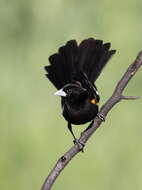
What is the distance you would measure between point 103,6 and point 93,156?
1567mm

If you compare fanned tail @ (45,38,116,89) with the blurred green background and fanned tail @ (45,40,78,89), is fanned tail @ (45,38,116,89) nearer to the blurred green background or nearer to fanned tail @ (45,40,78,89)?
fanned tail @ (45,40,78,89)

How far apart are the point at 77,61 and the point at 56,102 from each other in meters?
1.90

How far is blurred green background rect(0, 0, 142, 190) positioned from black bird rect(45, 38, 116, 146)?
1724 mm

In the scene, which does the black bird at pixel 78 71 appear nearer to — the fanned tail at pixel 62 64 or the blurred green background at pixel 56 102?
the fanned tail at pixel 62 64

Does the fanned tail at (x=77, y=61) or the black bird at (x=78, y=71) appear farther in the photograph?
the fanned tail at (x=77, y=61)

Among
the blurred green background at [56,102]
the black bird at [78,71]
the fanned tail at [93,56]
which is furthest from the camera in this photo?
the blurred green background at [56,102]

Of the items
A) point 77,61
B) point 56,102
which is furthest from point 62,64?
point 56,102

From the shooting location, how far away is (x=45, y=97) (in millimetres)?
5926

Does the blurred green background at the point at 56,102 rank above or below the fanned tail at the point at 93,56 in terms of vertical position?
below

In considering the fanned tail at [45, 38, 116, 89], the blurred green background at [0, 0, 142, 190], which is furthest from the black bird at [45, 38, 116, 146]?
the blurred green background at [0, 0, 142, 190]

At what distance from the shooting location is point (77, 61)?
4.07 metres

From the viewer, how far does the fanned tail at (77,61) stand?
3977 millimetres

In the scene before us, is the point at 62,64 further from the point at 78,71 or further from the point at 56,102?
the point at 56,102

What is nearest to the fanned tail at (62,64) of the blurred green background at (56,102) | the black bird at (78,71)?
the black bird at (78,71)
